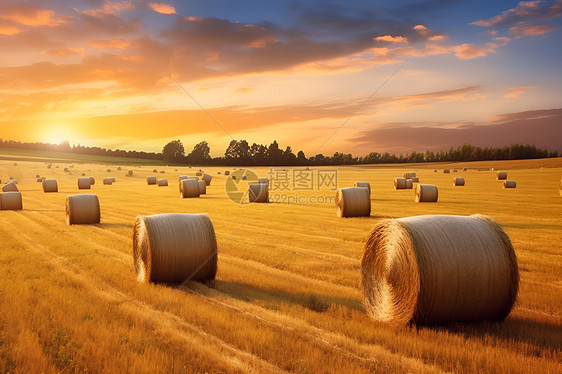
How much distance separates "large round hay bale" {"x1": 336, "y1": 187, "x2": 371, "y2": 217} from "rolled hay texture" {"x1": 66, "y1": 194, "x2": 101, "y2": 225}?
11071 millimetres

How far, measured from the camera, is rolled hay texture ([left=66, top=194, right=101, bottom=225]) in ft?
65.8

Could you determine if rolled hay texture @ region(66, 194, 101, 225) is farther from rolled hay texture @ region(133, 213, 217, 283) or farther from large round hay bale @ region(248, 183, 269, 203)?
large round hay bale @ region(248, 183, 269, 203)

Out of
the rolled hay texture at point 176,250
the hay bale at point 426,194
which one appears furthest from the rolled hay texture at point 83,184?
the rolled hay texture at point 176,250

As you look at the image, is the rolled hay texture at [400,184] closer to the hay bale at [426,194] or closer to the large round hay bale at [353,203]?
the hay bale at [426,194]

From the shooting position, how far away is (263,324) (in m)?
7.36

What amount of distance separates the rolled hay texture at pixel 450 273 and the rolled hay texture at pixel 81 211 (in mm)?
15898

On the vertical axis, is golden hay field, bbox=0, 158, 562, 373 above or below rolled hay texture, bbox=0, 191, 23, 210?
below

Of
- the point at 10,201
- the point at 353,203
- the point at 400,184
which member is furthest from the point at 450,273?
the point at 400,184

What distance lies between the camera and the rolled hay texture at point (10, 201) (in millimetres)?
26734

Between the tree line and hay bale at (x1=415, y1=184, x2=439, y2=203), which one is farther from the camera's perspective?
the tree line

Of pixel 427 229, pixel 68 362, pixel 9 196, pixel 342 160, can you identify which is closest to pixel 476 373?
pixel 427 229

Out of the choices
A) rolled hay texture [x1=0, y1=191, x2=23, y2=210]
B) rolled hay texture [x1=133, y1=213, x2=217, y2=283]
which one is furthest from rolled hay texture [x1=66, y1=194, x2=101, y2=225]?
rolled hay texture [x1=133, y1=213, x2=217, y2=283]

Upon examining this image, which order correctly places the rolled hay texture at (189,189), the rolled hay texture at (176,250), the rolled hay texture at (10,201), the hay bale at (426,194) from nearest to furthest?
1. the rolled hay texture at (176,250)
2. the rolled hay texture at (10,201)
3. the hay bale at (426,194)
4. the rolled hay texture at (189,189)

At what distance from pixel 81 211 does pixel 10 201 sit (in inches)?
377
